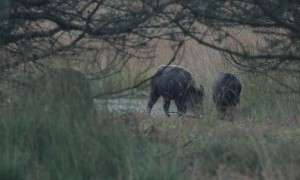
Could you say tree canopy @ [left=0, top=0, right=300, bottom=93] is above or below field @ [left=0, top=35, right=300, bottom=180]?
above

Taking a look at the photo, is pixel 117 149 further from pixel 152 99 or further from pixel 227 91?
pixel 152 99

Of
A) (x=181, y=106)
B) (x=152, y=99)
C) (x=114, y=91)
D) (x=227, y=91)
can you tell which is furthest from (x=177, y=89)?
(x=114, y=91)

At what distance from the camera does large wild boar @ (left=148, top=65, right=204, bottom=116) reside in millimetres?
15711

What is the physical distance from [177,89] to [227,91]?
1.47m

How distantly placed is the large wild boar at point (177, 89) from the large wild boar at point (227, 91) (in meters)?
0.57

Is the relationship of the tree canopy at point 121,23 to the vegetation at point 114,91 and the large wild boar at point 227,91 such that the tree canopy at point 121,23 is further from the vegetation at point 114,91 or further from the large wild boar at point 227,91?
the large wild boar at point 227,91

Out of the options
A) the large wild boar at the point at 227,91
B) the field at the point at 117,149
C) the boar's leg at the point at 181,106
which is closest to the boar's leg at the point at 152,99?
the boar's leg at the point at 181,106

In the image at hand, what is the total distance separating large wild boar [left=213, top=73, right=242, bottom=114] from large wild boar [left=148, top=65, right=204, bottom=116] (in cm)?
57

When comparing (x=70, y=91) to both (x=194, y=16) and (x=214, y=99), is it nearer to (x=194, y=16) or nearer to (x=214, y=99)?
(x=194, y=16)

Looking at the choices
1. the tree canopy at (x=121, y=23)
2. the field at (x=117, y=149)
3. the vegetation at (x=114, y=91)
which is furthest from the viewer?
the tree canopy at (x=121, y=23)

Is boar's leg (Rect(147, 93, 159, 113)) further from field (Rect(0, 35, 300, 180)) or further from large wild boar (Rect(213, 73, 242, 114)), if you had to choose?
field (Rect(0, 35, 300, 180))

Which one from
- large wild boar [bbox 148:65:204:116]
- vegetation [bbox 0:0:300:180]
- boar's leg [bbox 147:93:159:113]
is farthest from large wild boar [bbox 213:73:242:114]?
vegetation [bbox 0:0:300:180]

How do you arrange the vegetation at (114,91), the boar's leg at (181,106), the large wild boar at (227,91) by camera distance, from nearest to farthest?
the vegetation at (114,91) → the large wild boar at (227,91) → the boar's leg at (181,106)

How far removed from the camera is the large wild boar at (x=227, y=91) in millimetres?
14633
